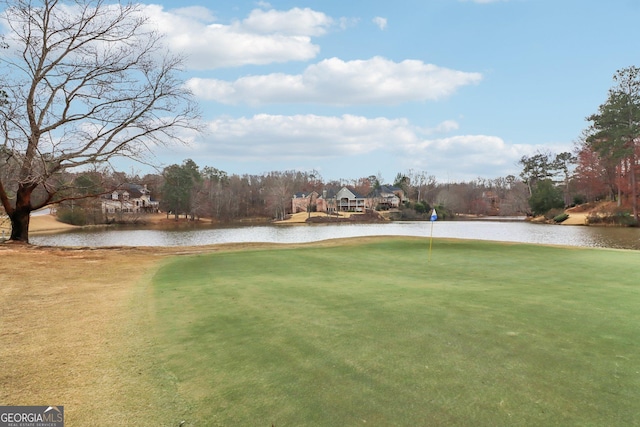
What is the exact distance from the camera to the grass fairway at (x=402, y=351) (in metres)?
2.63

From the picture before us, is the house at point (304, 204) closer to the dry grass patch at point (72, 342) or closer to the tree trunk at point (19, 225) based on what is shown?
the tree trunk at point (19, 225)

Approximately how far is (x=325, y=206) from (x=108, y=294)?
277 feet

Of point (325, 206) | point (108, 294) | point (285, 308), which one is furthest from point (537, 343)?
point (325, 206)

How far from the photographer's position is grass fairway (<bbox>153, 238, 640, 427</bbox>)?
2.63 metres

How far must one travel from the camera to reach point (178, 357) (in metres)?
3.64

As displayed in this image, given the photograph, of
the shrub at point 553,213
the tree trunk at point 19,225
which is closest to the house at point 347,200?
the shrub at point 553,213

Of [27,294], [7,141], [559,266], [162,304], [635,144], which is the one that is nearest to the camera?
[162,304]

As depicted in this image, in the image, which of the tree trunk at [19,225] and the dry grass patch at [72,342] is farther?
the tree trunk at [19,225]

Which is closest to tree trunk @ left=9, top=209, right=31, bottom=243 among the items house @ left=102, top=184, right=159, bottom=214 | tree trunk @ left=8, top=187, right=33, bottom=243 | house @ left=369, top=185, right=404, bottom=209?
tree trunk @ left=8, top=187, right=33, bottom=243

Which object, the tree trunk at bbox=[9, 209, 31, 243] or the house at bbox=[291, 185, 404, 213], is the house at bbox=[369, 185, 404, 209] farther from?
the tree trunk at bbox=[9, 209, 31, 243]

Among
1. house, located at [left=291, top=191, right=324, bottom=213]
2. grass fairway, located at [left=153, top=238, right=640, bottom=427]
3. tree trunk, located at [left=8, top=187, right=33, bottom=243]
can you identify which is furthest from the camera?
house, located at [left=291, top=191, right=324, bottom=213]

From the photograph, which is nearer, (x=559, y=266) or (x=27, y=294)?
(x=27, y=294)

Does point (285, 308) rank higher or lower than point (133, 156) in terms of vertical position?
lower

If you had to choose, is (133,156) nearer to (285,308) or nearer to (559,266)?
(285,308)
